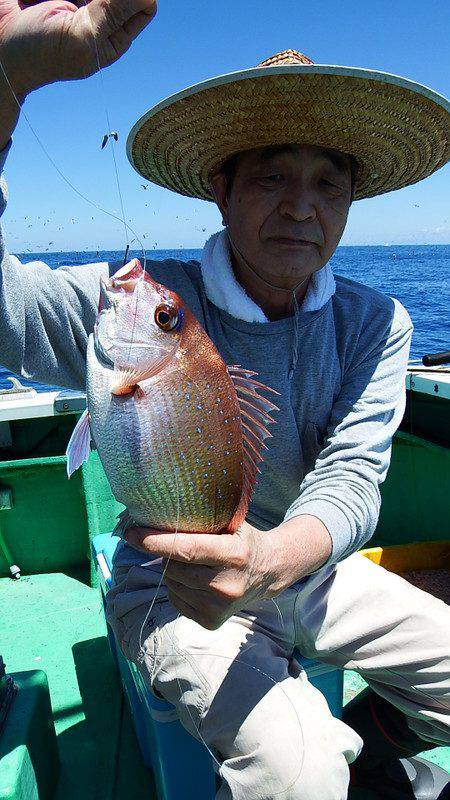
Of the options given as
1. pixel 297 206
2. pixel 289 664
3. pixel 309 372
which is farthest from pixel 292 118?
pixel 289 664

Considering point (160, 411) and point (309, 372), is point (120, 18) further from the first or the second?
point (309, 372)

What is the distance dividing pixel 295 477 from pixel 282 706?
89cm

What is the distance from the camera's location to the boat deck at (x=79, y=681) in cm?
271

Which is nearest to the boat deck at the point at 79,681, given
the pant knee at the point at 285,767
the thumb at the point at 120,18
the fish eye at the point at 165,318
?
the pant knee at the point at 285,767

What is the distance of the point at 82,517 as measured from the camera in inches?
171

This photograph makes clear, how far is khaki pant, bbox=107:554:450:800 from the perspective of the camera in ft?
6.03

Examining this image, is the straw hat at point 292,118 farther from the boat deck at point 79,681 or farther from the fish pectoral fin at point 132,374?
the boat deck at point 79,681

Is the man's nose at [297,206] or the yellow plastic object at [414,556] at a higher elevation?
the man's nose at [297,206]

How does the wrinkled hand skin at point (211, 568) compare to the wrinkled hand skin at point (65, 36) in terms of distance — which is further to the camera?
the wrinkled hand skin at point (211, 568)

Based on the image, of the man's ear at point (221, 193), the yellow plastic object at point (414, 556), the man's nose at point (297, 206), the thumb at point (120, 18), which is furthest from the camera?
the yellow plastic object at point (414, 556)

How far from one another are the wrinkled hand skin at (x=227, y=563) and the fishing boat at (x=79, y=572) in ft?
2.39

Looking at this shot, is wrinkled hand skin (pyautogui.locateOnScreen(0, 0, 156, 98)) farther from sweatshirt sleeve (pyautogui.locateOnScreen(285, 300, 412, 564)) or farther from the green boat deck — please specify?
the green boat deck

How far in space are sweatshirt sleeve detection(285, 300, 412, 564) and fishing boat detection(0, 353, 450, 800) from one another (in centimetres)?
95

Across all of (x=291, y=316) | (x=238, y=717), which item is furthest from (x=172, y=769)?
(x=291, y=316)
